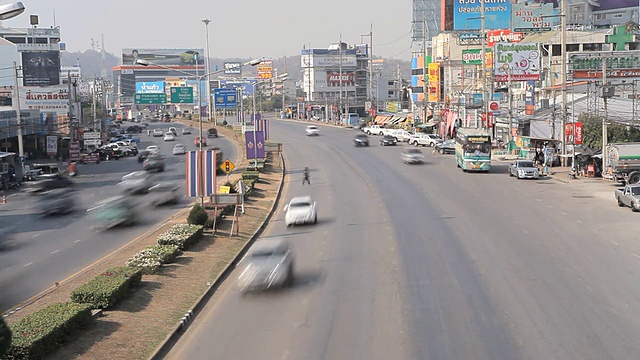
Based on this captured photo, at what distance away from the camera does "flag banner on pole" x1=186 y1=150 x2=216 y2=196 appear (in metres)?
36.2

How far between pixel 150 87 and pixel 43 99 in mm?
31221

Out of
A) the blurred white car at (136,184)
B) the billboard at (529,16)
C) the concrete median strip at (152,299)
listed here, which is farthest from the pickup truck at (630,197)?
the billboard at (529,16)

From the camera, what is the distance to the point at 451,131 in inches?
3489

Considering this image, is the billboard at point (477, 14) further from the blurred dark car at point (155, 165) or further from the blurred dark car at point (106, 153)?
the blurred dark car at point (155, 165)

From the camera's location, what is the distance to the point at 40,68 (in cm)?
11750

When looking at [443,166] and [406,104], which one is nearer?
[443,166]

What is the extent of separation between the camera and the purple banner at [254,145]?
5897 centimetres

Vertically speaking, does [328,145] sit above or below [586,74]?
below

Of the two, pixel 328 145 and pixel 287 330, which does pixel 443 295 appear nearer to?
pixel 287 330

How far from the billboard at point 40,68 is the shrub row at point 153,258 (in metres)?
96.4

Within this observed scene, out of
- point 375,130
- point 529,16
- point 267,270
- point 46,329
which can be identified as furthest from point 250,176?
point 529,16

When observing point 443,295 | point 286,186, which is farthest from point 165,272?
point 286,186

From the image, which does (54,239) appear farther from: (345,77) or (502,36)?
(345,77)

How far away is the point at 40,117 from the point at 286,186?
44.9 m
